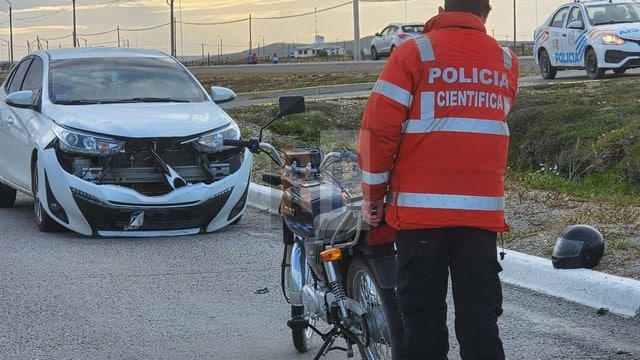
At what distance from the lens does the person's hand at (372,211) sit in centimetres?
401

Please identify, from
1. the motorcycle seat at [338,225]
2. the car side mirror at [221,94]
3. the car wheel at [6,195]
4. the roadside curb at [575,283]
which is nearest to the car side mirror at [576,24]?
the car side mirror at [221,94]

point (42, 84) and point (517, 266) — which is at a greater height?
point (42, 84)

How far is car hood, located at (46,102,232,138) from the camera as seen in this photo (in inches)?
345

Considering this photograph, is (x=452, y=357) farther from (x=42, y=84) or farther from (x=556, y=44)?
(x=556, y=44)

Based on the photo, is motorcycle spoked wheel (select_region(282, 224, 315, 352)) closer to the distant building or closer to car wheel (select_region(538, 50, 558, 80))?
car wheel (select_region(538, 50, 558, 80))

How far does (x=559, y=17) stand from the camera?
843 inches

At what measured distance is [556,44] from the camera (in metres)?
21.2

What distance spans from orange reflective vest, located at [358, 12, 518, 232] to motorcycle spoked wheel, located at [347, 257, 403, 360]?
53 centimetres

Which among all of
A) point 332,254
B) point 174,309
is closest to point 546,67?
point 174,309

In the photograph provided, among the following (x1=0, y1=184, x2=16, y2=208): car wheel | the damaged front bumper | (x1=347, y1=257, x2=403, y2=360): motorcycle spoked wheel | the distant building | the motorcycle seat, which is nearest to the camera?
(x1=347, y1=257, x2=403, y2=360): motorcycle spoked wheel

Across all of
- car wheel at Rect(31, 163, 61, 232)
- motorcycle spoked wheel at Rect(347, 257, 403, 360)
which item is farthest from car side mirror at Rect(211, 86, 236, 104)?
motorcycle spoked wheel at Rect(347, 257, 403, 360)

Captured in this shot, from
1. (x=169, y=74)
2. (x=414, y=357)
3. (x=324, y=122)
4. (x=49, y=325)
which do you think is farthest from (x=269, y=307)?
(x=324, y=122)

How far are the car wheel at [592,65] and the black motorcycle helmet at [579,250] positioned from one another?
13.6 meters

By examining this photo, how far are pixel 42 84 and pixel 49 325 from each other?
431 cm
